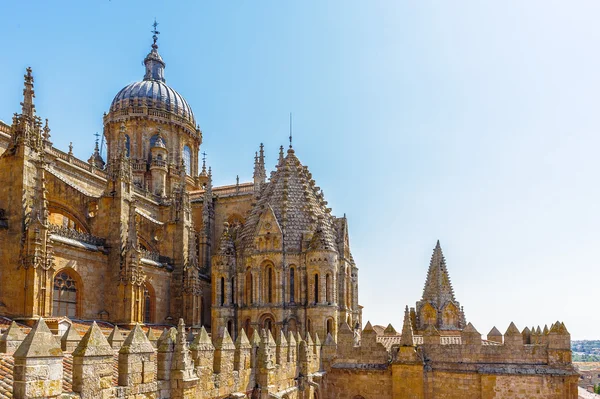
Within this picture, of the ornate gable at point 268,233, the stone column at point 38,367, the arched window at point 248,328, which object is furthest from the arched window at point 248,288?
the stone column at point 38,367

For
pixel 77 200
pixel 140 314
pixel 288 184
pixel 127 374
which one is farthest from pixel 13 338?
pixel 288 184

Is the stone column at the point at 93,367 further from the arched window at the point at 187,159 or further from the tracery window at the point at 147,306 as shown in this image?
the arched window at the point at 187,159

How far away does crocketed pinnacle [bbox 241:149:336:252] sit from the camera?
29.4 meters

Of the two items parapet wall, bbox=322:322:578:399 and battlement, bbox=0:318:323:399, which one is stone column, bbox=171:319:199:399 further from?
parapet wall, bbox=322:322:578:399

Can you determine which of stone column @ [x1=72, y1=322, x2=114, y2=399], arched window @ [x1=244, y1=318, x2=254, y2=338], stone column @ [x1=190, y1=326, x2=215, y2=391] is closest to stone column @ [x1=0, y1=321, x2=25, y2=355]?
stone column @ [x1=72, y1=322, x2=114, y2=399]

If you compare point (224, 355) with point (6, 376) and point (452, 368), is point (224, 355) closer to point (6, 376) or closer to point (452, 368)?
point (6, 376)

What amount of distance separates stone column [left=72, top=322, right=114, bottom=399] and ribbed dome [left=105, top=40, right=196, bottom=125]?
41.2 meters

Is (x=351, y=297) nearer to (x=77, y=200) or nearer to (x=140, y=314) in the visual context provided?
(x=140, y=314)

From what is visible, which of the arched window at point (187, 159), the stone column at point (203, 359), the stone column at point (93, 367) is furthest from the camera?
the arched window at point (187, 159)

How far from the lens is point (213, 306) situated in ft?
96.2

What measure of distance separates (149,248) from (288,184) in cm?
932

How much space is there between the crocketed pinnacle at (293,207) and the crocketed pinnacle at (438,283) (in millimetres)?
9394

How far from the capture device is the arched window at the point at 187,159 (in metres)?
50.9

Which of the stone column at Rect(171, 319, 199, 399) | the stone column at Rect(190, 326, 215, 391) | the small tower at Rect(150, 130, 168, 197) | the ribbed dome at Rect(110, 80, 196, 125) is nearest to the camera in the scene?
the stone column at Rect(171, 319, 199, 399)
